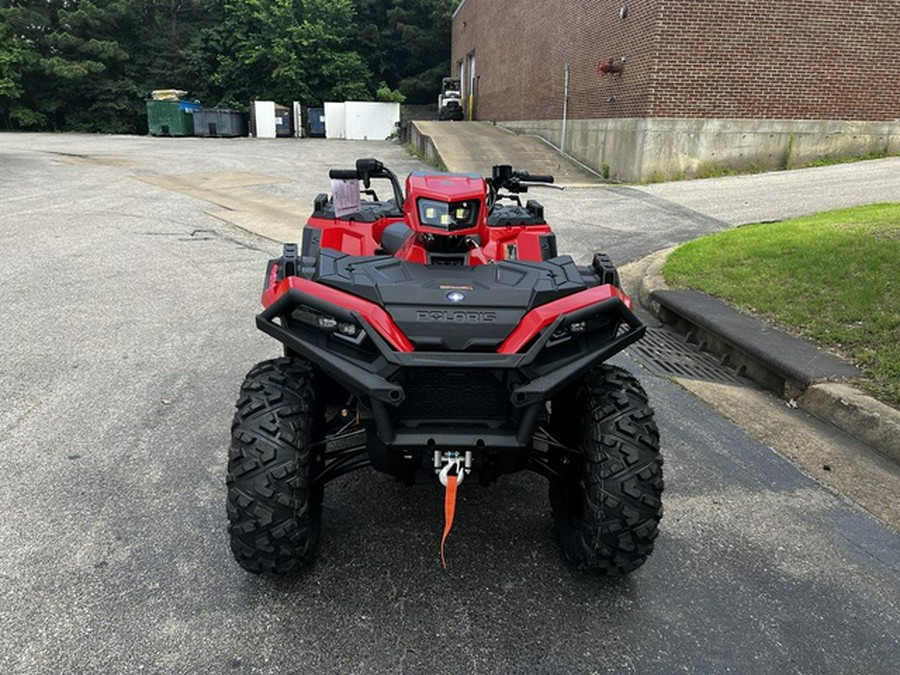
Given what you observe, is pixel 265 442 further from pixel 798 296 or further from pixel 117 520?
pixel 798 296

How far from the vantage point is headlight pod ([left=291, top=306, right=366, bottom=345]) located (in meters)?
2.25

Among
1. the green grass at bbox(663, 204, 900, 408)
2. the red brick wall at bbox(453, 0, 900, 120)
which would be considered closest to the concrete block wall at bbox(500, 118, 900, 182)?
the red brick wall at bbox(453, 0, 900, 120)

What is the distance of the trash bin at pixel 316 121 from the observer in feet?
119

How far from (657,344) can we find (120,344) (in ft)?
13.7

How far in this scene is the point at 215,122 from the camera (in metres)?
34.2

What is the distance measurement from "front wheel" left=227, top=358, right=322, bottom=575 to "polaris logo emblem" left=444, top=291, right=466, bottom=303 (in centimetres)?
66

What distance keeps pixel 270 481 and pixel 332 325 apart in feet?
1.85

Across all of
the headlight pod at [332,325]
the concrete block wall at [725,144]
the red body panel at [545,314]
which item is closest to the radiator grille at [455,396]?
the red body panel at [545,314]

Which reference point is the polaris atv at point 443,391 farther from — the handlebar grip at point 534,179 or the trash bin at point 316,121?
the trash bin at point 316,121

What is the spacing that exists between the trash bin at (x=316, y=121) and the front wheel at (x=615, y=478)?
36679 millimetres

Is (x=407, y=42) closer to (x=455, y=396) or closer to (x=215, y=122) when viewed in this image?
(x=215, y=122)

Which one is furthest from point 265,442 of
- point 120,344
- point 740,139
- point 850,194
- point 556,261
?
point 740,139

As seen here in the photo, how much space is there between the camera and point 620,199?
12.4 m

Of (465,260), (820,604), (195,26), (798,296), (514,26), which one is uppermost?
(195,26)
